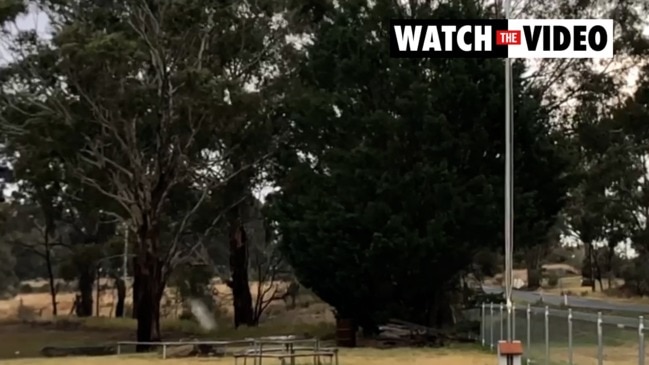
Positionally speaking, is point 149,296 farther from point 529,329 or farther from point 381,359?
point 529,329

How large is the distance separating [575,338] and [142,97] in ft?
59.7

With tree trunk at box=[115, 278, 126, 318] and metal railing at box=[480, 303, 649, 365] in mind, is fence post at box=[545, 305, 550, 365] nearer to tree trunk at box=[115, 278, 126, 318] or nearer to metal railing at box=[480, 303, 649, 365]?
metal railing at box=[480, 303, 649, 365]

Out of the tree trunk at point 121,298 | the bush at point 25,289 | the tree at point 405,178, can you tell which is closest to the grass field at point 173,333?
the tree at point 405,178

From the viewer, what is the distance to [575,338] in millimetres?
18844

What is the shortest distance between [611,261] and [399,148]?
44869 millimetres

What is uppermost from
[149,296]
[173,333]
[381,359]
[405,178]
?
[405,178]

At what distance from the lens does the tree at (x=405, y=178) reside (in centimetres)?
3042

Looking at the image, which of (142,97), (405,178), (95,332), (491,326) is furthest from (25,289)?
(491,326)

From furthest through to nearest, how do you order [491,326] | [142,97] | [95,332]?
[95,332] → [142,97] → [491,326]

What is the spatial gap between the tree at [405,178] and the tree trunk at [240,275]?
9.11m

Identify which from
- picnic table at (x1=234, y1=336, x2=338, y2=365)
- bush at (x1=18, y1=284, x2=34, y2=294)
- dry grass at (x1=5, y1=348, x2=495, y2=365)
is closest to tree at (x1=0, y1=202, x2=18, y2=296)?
bush at (x1=18, y1=284, x2=34, y2=294)

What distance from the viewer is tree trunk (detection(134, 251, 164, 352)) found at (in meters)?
34.7

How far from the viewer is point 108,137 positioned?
34.1 meters

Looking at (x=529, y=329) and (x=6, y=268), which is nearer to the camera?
(x=529, y=329)
